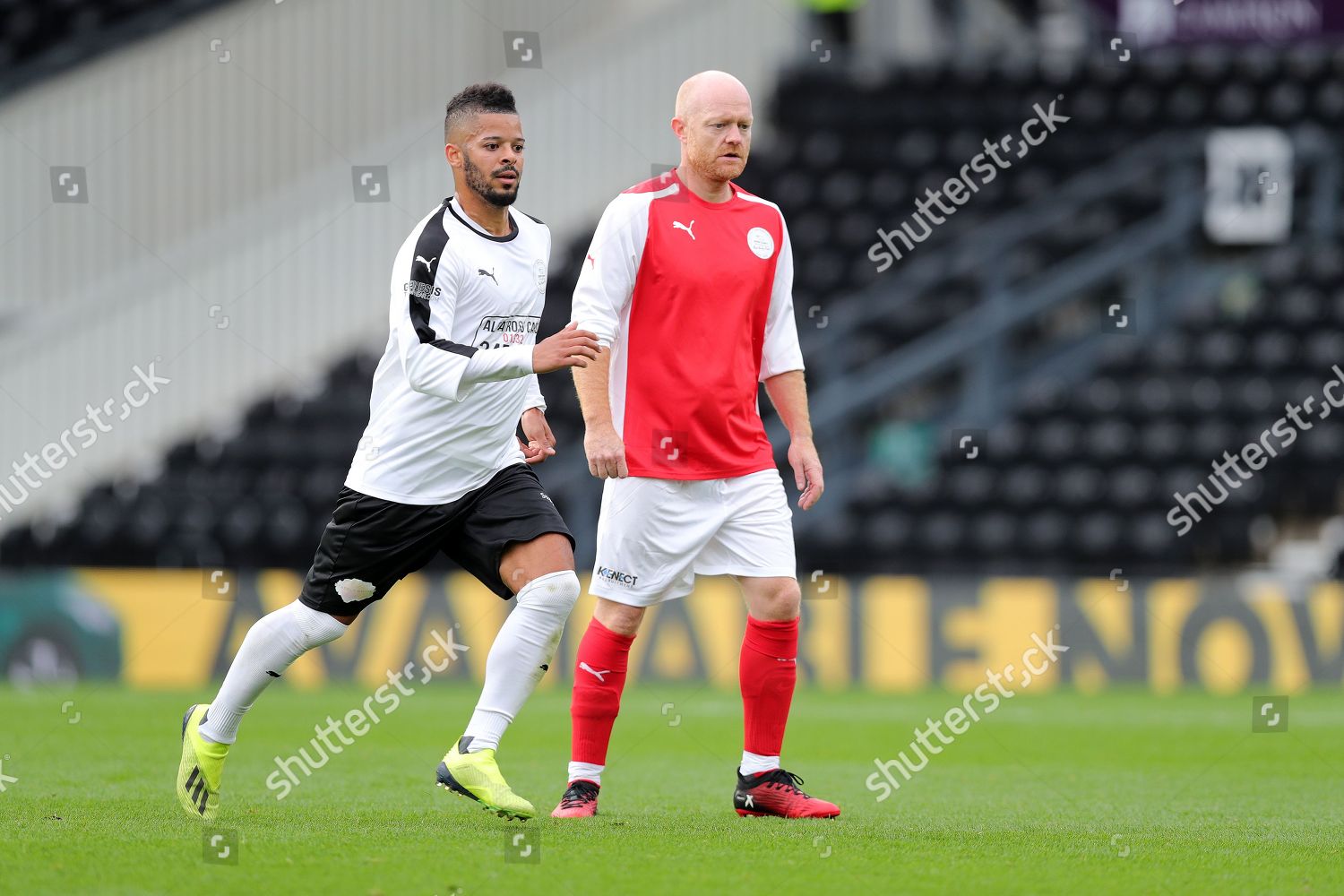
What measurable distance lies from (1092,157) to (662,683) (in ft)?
23.4

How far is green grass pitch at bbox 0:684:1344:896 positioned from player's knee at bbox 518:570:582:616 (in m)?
0.64

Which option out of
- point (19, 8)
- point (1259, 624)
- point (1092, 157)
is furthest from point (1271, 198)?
point (19, 8)

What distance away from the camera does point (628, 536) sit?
549cm

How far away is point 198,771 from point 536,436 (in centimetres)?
143

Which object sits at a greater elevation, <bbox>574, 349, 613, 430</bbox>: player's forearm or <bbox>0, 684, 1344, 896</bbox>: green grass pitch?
<bbox>574, 349, 613, 430</bbox>: player's forearm

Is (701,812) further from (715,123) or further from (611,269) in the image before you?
(715,123)

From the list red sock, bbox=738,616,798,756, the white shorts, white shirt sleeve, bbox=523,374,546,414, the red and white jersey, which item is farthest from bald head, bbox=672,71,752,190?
red sock, bbox=738,616,798,756

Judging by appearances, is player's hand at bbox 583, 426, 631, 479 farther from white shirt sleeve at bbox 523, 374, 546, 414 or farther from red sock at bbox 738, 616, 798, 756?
red sock at bbox 738, 616, 798, 756

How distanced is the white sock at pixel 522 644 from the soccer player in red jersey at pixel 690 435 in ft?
0.90

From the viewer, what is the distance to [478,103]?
5219mm

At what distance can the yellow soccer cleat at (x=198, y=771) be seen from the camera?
5277 mm

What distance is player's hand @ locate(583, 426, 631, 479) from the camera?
207 inches

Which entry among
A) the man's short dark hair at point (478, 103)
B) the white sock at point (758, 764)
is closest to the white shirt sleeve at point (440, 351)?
the man's short dark hair at point (478, 103)

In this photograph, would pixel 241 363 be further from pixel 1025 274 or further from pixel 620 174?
pixel 1025 274
